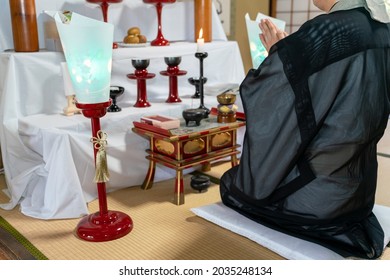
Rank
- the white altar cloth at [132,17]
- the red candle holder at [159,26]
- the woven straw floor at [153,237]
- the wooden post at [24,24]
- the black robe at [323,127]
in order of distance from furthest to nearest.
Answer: the red candle holder at [159,26], the white altar cloth at [132,17], the wooden post at [24,24], the woven straw floor at [153,237], the black robe at [323,127]

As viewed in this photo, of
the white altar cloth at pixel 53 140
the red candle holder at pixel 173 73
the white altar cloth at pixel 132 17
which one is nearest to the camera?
the white altar cloth at pixel 53 140

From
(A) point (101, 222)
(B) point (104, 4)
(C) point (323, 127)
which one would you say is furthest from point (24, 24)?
(C) point (323, 127)

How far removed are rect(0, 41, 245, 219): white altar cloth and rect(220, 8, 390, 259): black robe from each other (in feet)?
3.12

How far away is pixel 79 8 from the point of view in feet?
10.2

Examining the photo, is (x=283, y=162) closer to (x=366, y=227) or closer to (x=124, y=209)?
(x=366, y=227)

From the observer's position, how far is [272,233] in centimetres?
212

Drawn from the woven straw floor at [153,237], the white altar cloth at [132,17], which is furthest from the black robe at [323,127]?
the white altar cloth at [132,17]

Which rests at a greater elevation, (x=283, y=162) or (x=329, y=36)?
(x=329, y=36)

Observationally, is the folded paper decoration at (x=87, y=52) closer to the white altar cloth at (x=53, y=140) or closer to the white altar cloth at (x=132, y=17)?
the white altar cloth at (x=53, y=140)

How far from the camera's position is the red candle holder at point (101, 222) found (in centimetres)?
210

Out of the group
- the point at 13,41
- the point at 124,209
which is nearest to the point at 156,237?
the point at 124,209

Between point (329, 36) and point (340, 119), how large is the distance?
342 mm

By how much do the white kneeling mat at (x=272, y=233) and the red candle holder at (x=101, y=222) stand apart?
0.40 m
